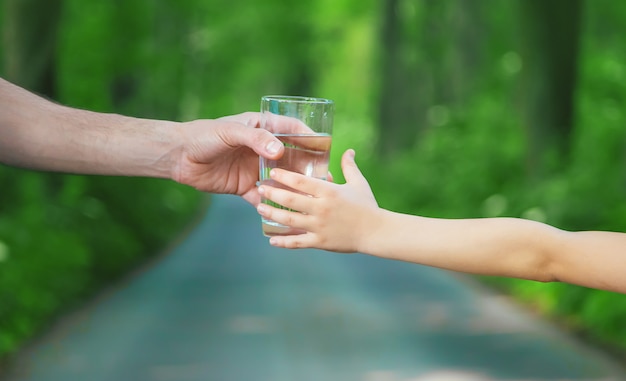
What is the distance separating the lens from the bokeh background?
40.7 ft

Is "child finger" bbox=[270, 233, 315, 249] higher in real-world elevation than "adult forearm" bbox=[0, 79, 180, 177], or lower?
lower

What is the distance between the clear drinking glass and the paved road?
5803mm

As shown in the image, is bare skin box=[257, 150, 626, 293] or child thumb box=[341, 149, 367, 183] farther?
child thumb box=[341, 149, 367, 183]

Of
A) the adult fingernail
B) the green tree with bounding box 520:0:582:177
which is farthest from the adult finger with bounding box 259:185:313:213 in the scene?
the green tree with bounding box 520:0:582:177

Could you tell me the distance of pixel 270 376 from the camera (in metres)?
9.22

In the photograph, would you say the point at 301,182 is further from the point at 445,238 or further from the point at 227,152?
the point at 227,152

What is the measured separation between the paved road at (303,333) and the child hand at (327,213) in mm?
5960

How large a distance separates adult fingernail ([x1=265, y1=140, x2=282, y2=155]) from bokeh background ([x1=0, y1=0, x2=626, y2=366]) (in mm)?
6961

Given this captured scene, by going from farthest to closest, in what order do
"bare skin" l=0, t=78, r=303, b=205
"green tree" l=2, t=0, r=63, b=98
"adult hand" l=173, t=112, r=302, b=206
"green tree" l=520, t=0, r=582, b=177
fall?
"green tree" l=520, t=0, r=582, b=177
"green tree" l=2, t=0, r=63, b=98
"bare skin" l=0, t=78, r=303, b=205
"adult hand" l=173, t=112, r=302, b=206

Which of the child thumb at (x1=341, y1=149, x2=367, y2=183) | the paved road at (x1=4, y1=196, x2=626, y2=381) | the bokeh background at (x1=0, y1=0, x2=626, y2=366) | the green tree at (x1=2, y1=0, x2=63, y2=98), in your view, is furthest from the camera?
the green tree at (x1=2, y1=0, x2=63, y2=98)

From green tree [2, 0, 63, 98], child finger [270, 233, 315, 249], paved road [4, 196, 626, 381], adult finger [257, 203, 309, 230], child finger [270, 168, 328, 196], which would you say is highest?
green tree [2, 0, 63, 98]

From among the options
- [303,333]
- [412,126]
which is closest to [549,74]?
[303,333]

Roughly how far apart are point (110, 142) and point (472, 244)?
1375 millimetres

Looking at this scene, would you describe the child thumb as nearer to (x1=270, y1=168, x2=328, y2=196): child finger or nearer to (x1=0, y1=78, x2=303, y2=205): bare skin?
(x1=270, y1=168, x2=328, y2=196): child finger
